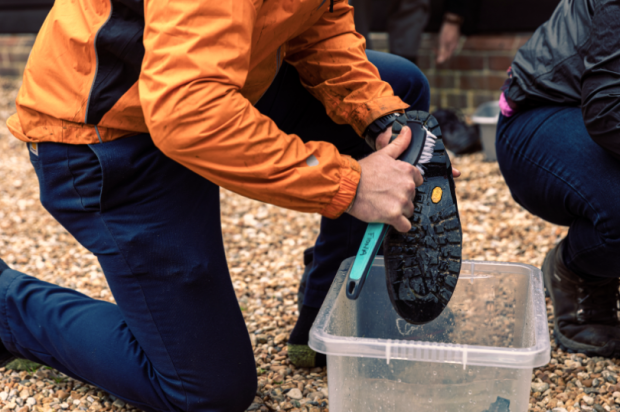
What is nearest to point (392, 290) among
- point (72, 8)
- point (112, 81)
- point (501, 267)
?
point (501, 267)

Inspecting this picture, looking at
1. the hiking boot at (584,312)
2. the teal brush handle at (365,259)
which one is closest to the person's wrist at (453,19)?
the hiking boot at (584,312)

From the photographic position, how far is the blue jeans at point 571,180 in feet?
4.47

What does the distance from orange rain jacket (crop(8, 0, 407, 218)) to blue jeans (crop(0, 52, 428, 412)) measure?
9 cm

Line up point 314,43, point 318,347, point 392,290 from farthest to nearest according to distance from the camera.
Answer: point 314,43
point 392,290
point 318,347

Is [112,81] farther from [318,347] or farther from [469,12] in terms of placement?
[469,12]

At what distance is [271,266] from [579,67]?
1234 mm

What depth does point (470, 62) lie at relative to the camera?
3910mm

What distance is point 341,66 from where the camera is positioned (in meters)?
1.37

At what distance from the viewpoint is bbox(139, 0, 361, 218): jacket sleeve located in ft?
2.96

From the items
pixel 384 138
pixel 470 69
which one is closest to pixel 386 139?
pixel 384 138

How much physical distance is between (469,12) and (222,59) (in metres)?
3.16

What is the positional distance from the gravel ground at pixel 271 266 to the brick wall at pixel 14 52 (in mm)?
2114

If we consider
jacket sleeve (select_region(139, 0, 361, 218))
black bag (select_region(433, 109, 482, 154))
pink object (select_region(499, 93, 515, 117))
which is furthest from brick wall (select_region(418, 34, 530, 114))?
jacket sleeve (select_region(139, 0, 361, 218))

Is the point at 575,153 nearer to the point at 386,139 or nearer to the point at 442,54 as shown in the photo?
the point at 386,139
